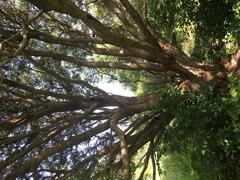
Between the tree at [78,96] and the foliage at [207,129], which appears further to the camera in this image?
the tree at [78,96]

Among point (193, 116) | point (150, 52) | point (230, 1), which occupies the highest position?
point (230, 1)

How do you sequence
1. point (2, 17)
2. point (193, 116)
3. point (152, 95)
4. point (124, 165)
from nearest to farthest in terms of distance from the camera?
point (124, 165) < point (193, 116) < point (2, 17) < point (152, 95)

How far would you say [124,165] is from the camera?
684cm

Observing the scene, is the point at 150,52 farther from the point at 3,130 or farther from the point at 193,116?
the point at 3,130

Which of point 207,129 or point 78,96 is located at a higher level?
point 78,96

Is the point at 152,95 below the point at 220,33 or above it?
below

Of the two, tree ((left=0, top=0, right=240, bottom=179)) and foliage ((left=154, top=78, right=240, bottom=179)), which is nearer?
foliage ((left=154, top=78, right=240, bottom=179))

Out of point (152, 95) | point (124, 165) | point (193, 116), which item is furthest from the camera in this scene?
point (152, 95)

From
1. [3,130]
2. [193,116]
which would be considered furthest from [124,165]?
[3,130]

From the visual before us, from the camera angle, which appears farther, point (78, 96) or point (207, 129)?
point (78, 96)

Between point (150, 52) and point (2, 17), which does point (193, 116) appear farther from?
point (2, 17)

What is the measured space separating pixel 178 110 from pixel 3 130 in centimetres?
378

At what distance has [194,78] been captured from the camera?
8461 mm

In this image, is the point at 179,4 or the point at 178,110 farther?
the point at 179,4
